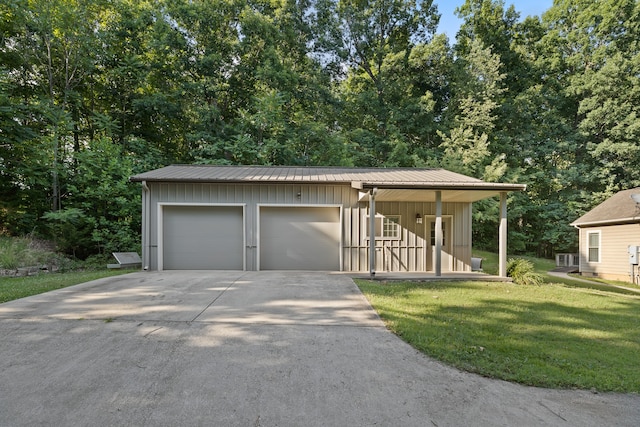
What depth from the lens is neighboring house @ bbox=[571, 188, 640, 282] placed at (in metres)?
11.9

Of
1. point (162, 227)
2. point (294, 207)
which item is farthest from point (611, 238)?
point (162, 227)

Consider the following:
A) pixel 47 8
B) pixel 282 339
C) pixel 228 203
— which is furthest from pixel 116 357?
pixel 47 8

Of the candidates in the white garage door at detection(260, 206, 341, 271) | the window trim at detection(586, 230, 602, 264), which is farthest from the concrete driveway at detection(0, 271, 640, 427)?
the window trim at detection(586, 230, 602, 264)

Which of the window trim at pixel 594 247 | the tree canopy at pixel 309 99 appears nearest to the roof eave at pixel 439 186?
the tree canopy at pixel 309 99

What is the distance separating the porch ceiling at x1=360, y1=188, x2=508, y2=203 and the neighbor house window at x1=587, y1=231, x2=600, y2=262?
8822 mm

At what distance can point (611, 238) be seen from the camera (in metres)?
12.9

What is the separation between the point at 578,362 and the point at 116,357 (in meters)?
4.66

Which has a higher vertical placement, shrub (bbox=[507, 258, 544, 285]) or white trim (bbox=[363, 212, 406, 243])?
white trim (bbox=[363, 212, 406, 243])

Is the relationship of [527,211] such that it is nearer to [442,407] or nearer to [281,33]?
[281,33]

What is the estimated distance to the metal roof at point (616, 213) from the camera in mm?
11902

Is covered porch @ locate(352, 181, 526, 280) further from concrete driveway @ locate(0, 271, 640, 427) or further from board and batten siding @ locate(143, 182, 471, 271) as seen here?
concrete driveway @ locate(0, 271, 640, 427)

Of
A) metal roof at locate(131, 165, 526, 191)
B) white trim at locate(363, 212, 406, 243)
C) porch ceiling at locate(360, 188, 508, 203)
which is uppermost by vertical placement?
metal roof at locate(131, 165, 526, 191)

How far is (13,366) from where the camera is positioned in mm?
2912

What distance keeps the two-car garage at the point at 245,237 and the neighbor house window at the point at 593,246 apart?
41.0 feet
